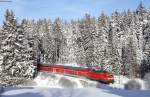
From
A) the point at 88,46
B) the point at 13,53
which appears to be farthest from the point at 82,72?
the point at 88,46

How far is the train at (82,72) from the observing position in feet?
182

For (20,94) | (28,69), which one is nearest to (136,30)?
(28,69)

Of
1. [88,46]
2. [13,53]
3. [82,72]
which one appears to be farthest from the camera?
[88,46]

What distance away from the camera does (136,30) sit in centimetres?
12356

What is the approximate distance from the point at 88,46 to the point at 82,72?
43577mm

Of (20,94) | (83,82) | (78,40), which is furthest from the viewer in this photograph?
(78,40)

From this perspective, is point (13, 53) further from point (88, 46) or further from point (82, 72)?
point (88, 46)

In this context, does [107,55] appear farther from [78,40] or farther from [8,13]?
[8,13]

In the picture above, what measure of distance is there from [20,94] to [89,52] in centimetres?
8409

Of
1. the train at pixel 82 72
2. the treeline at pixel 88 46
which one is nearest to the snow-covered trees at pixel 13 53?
the treeline at pixel 88 46

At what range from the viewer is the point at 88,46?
105 meters

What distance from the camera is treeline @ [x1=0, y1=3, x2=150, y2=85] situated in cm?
5300

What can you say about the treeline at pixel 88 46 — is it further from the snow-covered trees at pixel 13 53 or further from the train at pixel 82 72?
the train at pixel 82 72

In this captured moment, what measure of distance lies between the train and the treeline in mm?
2338
